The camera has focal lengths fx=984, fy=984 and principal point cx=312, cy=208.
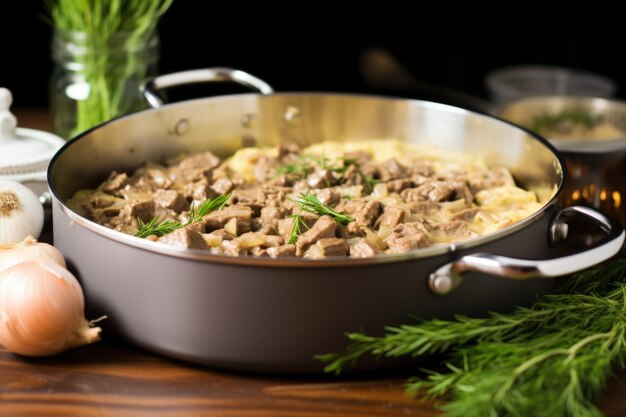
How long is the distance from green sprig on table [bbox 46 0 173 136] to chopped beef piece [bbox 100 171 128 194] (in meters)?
0.57

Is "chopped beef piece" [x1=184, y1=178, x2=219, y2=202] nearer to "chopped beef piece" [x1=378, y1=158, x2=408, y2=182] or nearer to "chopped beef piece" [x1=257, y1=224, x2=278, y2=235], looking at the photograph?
"chopped beef piece" [x1=257, y1=224, x2=278, y2=235]

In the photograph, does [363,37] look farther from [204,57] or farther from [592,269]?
[592,269]

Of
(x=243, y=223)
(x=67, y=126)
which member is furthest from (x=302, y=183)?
(x=67, y=126)

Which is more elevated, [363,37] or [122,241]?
[122,241]

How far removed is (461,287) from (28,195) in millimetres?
1213

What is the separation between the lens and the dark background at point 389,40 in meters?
5.31

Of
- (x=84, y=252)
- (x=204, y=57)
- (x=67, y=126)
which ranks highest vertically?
(x=84, y=252)

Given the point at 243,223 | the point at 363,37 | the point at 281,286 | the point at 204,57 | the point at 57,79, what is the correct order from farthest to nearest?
the point at 363,37
the point at 204,57
the point at 57,79
the point at 243,223
the point at 281,286

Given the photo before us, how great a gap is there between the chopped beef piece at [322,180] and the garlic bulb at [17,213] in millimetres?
758

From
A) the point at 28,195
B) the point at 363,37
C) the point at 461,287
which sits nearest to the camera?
the point at 461,287

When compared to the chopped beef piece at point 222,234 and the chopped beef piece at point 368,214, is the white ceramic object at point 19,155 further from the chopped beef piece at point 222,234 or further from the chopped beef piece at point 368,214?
the chopped beef piece at point 368,214

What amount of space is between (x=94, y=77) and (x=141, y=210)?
971 mm

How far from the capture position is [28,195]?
2.62 metres

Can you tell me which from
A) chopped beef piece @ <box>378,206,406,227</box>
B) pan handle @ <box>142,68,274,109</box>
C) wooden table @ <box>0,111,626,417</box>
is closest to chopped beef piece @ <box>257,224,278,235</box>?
chopped beef piece @ <box>378,206,406,227</box>
